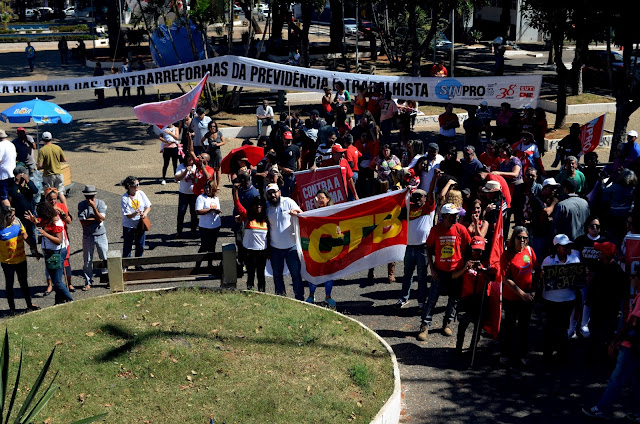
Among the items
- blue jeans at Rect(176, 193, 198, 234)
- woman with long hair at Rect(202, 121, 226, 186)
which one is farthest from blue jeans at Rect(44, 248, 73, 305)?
woman with long hair at Rect(202, 121, 226, 186)

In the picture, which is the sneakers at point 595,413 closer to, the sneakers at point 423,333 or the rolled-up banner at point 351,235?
the sneakers at point 423,333

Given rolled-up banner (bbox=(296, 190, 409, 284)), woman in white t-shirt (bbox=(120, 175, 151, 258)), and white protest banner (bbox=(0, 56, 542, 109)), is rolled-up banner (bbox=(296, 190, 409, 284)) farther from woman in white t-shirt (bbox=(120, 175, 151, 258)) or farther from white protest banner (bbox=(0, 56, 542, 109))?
white protest banner (bbox=(0, 56, 542, 109))

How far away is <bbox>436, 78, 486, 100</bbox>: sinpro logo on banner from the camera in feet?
54.7

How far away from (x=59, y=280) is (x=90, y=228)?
1.31 metres

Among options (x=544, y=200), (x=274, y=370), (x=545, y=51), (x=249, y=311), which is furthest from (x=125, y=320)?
(x=545, y=51)

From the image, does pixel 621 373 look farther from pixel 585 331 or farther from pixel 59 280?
pixel 59 280

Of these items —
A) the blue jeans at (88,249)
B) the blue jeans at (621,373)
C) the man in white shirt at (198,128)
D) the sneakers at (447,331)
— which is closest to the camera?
the blue jeans at (621,373)

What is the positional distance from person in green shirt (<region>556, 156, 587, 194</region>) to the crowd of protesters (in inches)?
1.0

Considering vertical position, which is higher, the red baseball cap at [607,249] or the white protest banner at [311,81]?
the white protest banner at [311,81]

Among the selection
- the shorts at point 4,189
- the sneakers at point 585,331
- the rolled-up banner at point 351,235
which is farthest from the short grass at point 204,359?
the shorts at point 4,189

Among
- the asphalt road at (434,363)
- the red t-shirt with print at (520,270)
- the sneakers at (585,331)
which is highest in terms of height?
the red t-shirt with print at (520,270)

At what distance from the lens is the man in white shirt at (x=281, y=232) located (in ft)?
33.7

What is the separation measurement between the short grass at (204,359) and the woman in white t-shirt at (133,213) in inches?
70.9

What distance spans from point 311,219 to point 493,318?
2.75 metres
